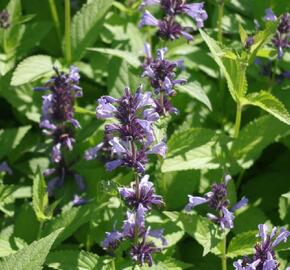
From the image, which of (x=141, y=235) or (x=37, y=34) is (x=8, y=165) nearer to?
(x=37, y=34)

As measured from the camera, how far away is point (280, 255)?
178 inches

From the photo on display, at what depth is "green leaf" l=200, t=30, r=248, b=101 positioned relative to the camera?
4.18m

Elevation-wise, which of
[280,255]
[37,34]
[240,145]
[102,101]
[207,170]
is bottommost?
[280,255]

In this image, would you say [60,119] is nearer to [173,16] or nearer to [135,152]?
[173,16]

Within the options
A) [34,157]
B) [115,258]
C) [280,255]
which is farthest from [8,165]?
[280,255]

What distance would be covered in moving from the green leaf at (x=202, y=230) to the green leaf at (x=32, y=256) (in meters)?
1.12

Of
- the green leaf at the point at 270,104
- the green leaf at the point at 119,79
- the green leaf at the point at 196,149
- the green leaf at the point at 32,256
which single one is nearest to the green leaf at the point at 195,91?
the green leaf at the point at 196,149

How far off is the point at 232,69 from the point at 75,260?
176cm

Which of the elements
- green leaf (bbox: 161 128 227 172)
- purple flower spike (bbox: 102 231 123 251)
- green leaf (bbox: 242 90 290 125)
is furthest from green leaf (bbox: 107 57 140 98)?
purple flower spike (bbox: 102 231 123 251)

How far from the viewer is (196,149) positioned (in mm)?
4543

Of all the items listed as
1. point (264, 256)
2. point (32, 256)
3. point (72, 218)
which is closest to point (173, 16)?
point (72, 218)

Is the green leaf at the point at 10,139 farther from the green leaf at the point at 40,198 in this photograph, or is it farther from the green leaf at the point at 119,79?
the green leaf at the point at 40,198

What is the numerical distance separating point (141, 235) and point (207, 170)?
1223mm

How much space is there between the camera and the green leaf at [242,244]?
13.1 ft
